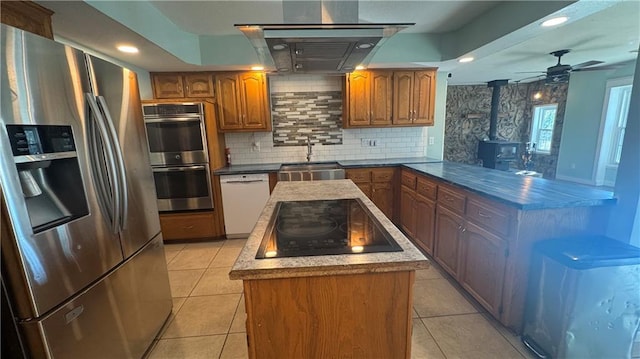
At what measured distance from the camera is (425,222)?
2.88 meters

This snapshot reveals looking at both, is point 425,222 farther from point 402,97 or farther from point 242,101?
point 242,101

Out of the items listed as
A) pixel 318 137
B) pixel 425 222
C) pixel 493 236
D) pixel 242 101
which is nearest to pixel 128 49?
pixel 242 101

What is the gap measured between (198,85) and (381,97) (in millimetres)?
2427

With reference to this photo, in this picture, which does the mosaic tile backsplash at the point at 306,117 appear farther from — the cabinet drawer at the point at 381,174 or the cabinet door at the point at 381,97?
the cabinet drawer at the point at 381,174

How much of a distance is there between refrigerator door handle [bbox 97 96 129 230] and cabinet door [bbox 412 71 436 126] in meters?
3.41

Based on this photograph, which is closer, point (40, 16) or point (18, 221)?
point (18, 221)

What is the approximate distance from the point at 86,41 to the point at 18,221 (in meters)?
2.06

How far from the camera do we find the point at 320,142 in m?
4.05

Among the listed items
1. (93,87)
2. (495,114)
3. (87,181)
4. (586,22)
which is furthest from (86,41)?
(495,114)

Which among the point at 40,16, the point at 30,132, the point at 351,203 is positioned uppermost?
the point at 40,16

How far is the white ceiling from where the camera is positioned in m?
2.00

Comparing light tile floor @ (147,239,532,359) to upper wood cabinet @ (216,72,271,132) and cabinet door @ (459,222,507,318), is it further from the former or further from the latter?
upper wood cabinet @ (216,72,271,132)

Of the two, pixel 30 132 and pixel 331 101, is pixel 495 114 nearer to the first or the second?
pixel 331 101

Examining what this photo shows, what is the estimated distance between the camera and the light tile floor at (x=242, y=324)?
175cm
